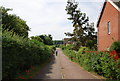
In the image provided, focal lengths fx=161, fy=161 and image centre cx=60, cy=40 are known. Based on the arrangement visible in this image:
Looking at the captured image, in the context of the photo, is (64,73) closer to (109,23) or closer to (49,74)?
(49,74)

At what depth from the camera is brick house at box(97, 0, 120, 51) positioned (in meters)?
19.2

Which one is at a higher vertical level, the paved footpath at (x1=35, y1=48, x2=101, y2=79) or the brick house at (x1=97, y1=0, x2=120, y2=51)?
the brick house at (x1=97, y1=0, x2=120, y2=51)

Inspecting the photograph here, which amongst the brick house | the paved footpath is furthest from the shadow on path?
the brick house

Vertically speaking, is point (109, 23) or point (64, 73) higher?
point (109, 23)

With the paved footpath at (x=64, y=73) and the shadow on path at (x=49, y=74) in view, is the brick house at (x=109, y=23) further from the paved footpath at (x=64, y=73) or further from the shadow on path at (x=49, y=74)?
the shadow on path at (x=49, y=74)

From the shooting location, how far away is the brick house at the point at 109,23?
19.2 m

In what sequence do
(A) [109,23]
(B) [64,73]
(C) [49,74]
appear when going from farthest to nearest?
(A) [109,23], (B) [64,73], (C) [49,74]

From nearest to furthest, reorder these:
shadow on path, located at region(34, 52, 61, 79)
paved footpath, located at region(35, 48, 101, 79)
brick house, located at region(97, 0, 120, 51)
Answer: shadow on path, located at region(34, 52, 61, 79) < paved footpath, located at region(35, 48, 101, 79) < brick house, located at region(97, 0, 120, 51)

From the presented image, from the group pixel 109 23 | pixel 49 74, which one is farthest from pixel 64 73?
pixel 109 23

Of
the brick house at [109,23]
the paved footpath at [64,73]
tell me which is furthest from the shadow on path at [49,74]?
the brick house at [109,23]

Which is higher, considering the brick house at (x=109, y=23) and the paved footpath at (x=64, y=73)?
the brick house at (x=109, y=23)

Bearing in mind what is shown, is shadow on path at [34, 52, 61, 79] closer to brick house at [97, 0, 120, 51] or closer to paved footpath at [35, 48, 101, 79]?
paved footpath at [35, 48, 101, 79]

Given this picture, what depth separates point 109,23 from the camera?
21875 millimetres

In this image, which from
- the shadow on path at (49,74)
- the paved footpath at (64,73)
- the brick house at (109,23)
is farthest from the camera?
the brick house at (109,23)
